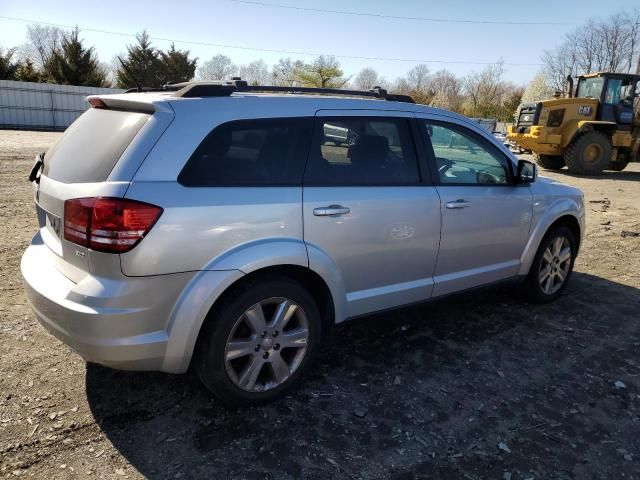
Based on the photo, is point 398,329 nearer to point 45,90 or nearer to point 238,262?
point 238,262

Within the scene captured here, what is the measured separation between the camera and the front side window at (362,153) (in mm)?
3105

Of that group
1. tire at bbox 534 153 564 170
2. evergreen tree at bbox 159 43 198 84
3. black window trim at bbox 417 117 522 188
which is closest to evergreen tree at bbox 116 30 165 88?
evergreen tree at bbox 159 43 198 84

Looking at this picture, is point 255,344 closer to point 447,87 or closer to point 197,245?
point 197,245

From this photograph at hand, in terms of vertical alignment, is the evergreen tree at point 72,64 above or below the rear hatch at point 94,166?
above

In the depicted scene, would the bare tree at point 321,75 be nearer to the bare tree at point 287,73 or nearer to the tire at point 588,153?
the bare tree at point 287,73

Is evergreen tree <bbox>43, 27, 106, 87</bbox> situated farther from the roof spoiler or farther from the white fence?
the roof spoiler

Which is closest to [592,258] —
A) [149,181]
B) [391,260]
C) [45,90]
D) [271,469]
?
[391,260]

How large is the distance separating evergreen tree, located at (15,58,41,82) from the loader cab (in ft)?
116

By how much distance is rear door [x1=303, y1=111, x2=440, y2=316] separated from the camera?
120 inches

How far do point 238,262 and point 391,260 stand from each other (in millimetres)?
1195

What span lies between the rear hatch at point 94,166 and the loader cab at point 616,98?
1714 cm

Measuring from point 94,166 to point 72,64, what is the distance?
39.6 m

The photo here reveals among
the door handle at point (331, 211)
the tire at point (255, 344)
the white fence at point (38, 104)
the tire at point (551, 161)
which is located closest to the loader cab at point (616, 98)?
the tire at point (551, 161)

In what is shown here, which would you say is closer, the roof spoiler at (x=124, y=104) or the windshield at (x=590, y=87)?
the roof spoiler at (x=124, y=104)
